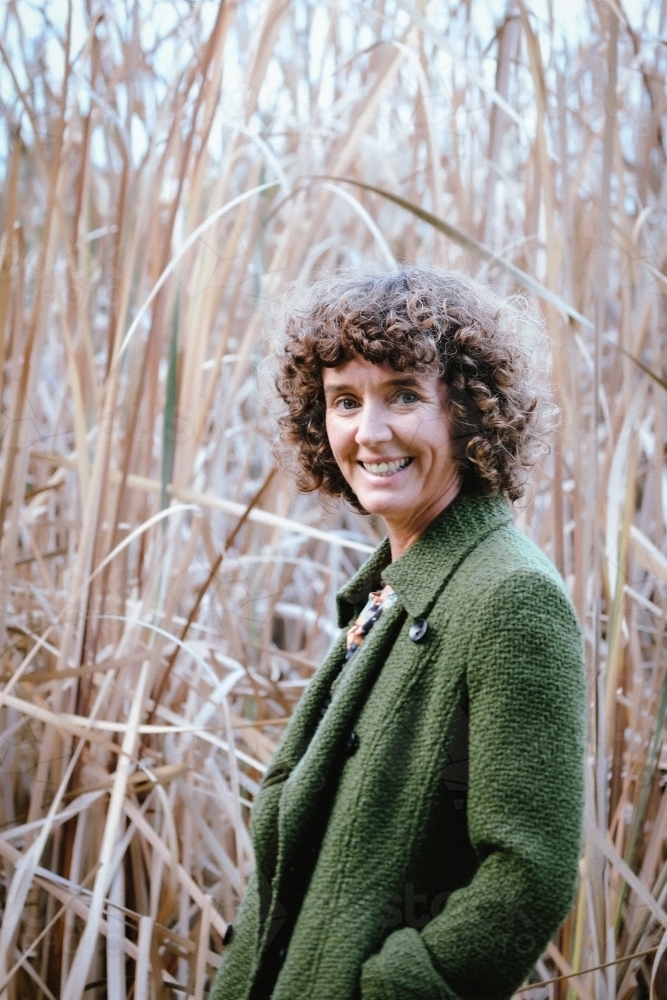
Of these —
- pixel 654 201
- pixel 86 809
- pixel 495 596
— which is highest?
pixel 654 201

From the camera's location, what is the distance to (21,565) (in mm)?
1334

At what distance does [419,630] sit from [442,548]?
2.9 inches

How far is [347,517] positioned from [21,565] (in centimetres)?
70

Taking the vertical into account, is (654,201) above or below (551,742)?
above

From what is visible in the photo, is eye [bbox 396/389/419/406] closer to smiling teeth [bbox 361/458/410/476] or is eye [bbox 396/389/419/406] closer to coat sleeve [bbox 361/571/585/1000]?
smiling teeth [bbox 361/458/410/476]

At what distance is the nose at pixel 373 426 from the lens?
2.39ft

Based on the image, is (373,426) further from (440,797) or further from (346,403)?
(440,797)

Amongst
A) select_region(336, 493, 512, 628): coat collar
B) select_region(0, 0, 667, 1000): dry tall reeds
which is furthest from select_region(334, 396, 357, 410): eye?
select_region(0, 0, 667, 1000): dry tall reeds

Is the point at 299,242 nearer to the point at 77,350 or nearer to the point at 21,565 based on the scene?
the point at 77,350

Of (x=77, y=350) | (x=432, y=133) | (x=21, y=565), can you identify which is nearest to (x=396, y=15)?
(x=432, y=133)

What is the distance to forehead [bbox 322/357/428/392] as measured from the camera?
28.8 inches

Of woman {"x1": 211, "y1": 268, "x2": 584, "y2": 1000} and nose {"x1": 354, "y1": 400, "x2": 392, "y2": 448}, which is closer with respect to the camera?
woman {"x1": 211, "y1": 268, "x2": 584, "y2": 1000}

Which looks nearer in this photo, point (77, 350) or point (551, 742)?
point (551, 742)

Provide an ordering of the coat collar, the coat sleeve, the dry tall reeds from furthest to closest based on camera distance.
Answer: the dry tall reeds, the coat collar, the coat sleeve
